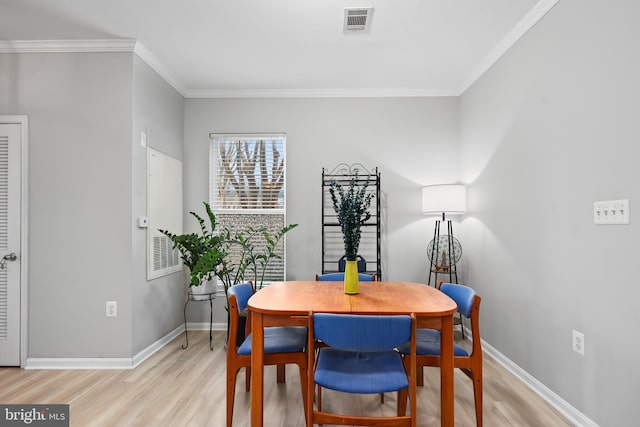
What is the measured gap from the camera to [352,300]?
2066 millimetres

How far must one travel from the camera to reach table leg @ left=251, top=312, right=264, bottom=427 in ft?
5.99

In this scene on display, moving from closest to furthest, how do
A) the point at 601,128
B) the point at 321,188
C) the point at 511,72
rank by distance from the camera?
the point at 601,128 → the point at 511,72 → the point at 321,188

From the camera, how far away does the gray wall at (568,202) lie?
1799 mm

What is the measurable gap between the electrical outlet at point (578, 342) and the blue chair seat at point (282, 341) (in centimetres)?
163

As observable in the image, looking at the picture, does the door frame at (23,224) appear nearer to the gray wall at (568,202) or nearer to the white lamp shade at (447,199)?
the white lamp shade at (447,199)

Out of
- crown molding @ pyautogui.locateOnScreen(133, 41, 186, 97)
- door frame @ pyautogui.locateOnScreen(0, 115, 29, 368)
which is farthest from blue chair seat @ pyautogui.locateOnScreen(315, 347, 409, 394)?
crown molding @ pyautogui.locateOnScreen(133, 41, 186, 97)

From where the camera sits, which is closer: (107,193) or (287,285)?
(287,285)

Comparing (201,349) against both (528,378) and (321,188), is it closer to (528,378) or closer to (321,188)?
(321,188)

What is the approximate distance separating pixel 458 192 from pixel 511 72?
45.7 inches

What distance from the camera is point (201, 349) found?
3.40 metres

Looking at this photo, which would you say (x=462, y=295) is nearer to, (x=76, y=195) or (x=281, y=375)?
(x=281, y=375)

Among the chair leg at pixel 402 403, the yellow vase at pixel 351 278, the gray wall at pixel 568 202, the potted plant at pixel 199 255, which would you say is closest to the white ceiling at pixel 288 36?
the gray wall at pixel 568 202

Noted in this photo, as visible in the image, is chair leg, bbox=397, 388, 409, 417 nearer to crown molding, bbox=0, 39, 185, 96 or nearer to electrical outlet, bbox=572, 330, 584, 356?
electrical outlet, bbox=572, 330, 584, 356

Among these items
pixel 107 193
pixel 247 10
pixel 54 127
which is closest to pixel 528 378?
pixel 247 10
